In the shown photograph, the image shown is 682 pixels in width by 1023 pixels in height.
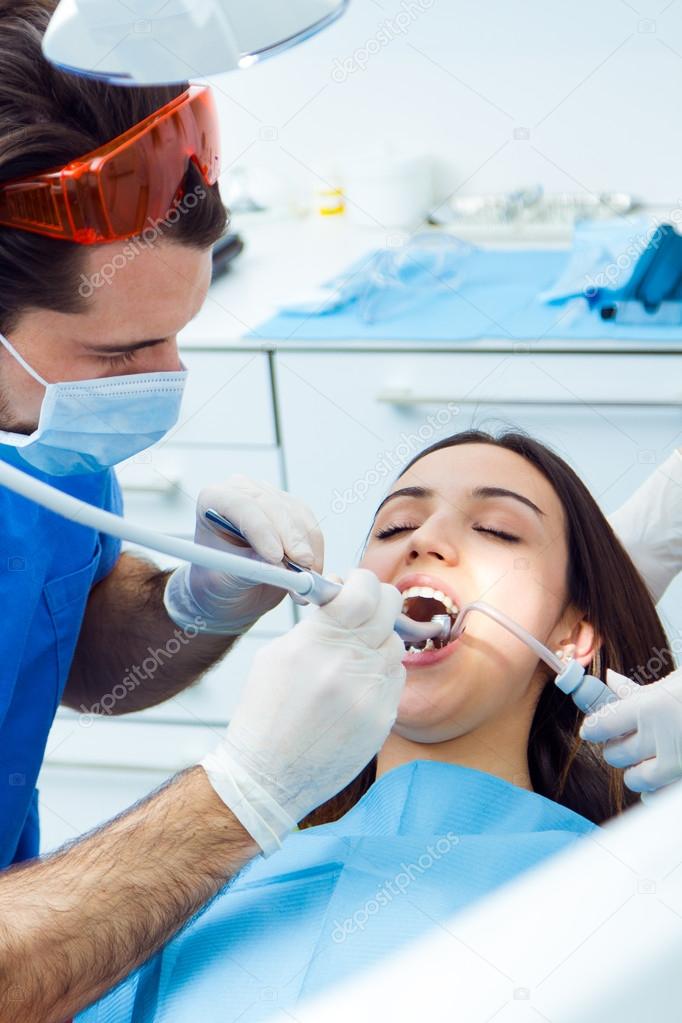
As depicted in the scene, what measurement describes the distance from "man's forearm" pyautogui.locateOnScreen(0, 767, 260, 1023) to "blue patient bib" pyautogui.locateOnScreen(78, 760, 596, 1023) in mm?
157

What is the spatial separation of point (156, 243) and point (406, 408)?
1.15 metres

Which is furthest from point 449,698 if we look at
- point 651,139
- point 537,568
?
point 651,139

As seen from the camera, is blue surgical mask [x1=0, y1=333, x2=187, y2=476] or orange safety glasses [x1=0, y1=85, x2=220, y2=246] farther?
blue surgical mask [x1=0, y1=333, x2=187, y2=476]

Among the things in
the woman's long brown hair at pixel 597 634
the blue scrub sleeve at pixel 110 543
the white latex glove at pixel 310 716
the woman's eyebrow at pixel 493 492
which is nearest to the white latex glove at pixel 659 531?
the woman's long brown hair at pixel 597 634

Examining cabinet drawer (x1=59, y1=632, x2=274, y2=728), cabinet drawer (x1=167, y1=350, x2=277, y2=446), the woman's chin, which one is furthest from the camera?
cabinet drawer (x1=59, y1=632, x2=274, y2=728)

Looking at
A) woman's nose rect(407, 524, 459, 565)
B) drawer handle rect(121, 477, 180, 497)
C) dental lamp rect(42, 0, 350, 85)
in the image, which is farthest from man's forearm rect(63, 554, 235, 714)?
dental lamp rect(42, 0, 350, 85)

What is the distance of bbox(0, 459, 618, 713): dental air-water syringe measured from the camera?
0.96m

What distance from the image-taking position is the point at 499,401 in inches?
89.2

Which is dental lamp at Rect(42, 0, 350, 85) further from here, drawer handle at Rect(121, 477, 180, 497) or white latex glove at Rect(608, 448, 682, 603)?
drawer handle at Rect(121, 477, 180, 497)

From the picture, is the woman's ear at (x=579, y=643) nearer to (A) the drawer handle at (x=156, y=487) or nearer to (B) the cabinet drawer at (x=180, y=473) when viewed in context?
(B) the cabinet drawer at (x=180, y=473)

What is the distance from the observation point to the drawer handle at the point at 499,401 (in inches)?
86.4

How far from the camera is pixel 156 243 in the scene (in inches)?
49.4

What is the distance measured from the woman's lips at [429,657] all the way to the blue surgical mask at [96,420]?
0.41 metres

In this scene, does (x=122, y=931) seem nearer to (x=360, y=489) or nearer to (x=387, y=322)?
(x=360, y=489)
